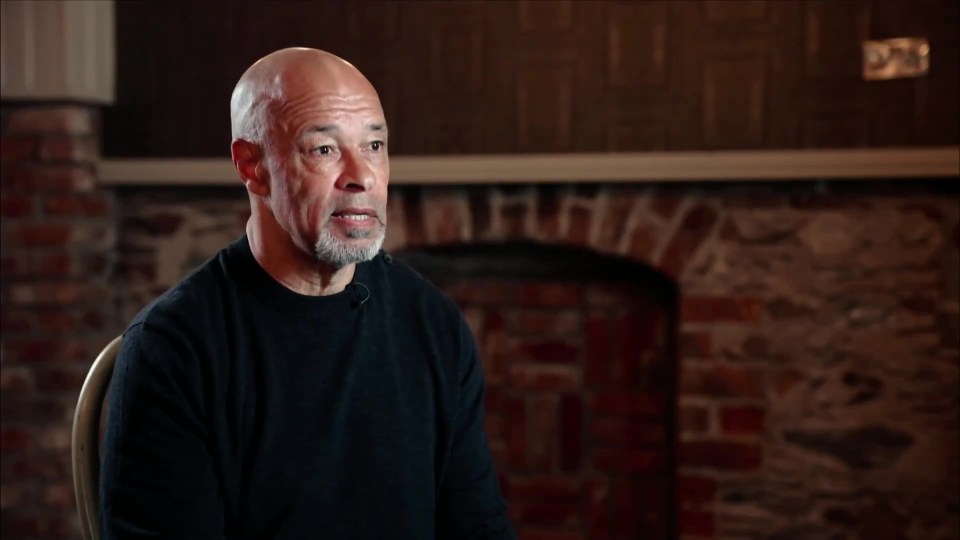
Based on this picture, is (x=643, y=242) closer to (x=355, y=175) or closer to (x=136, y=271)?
(x=355, y=175)

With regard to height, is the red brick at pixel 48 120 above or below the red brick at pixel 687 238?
above

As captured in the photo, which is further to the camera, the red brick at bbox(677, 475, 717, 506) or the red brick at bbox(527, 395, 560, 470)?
the red brick at bbox(527, 395, 560, 470)

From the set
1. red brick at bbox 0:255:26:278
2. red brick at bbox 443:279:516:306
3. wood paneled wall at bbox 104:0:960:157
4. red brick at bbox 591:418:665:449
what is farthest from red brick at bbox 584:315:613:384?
red brick at bbox 0:255:26:278

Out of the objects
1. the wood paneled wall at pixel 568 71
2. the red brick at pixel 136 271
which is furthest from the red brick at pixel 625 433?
the red brick at pixel 136 271

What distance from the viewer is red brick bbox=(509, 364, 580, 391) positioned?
2746mm

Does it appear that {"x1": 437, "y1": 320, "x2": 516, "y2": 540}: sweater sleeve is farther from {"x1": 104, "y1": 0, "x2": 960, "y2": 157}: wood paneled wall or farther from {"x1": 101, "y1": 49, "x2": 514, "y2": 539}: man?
{"x1": 104, "y1": 0, "x2": 960, "y2": 157}: wood paneled wall

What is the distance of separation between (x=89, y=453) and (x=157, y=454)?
139 mm

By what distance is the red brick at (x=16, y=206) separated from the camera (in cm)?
279

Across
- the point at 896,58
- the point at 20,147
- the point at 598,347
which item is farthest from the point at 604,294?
the point at 20,147

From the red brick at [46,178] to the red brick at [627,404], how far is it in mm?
1442

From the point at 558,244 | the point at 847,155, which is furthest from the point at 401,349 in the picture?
the point at 847,155

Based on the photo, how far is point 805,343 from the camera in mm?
2482

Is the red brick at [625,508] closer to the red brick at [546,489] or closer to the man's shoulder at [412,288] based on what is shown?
the red brick at [546,489]

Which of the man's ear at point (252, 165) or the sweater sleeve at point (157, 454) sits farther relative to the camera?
the man's ear at point (252, 165)
